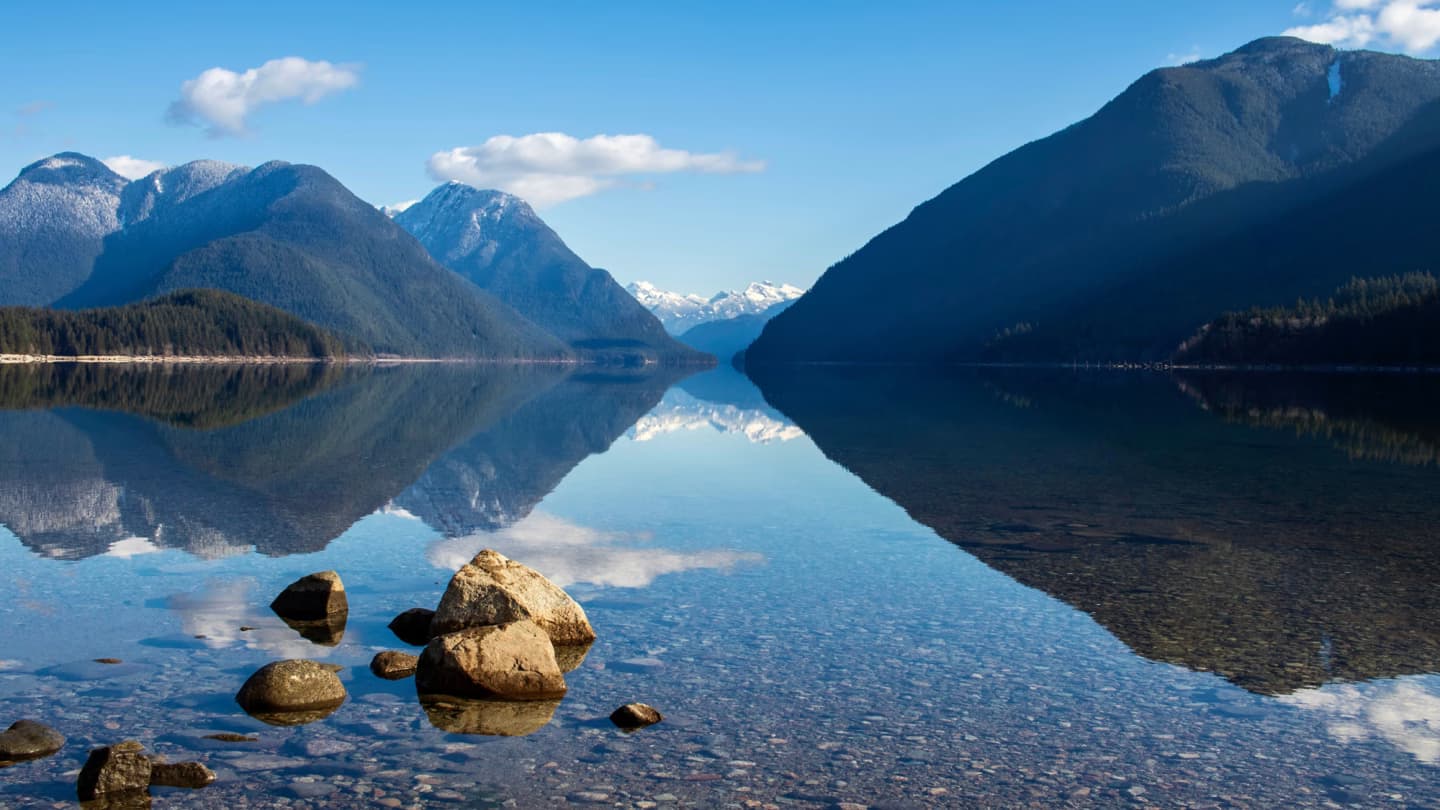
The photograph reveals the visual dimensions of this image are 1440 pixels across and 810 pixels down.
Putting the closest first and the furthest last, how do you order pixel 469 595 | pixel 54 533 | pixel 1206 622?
pixel 469 595
pixel 1206 622
pixel 54 533

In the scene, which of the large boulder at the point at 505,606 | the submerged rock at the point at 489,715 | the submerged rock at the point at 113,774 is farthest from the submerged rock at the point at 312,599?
the submerged rock at the point at 113,774

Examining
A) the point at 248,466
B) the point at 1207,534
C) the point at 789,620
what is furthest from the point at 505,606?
the point at 248,466

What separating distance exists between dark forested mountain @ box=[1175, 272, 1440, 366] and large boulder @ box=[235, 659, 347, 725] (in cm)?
18273

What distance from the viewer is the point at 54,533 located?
26000mm

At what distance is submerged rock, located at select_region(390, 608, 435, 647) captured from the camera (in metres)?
17.8

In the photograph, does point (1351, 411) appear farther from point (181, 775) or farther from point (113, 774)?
point (113, 774)

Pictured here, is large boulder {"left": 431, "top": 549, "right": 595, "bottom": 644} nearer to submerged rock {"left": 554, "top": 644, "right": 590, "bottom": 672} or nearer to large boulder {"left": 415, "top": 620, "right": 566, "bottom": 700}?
submerged rock {"left": 554, "top": 644, "right": 590, "bottom": 672}

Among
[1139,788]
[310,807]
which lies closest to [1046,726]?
[1139,788]

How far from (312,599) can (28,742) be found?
659 cm

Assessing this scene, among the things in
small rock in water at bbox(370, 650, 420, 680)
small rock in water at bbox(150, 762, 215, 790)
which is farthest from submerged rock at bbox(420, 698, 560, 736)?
small rock in water at bbox(150, 762, 215, 790)

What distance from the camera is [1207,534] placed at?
27766 millimetres

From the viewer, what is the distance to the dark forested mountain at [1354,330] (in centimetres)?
16200

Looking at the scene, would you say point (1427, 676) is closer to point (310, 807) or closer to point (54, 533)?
point (310, 807)

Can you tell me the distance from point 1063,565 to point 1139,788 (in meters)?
12.5
